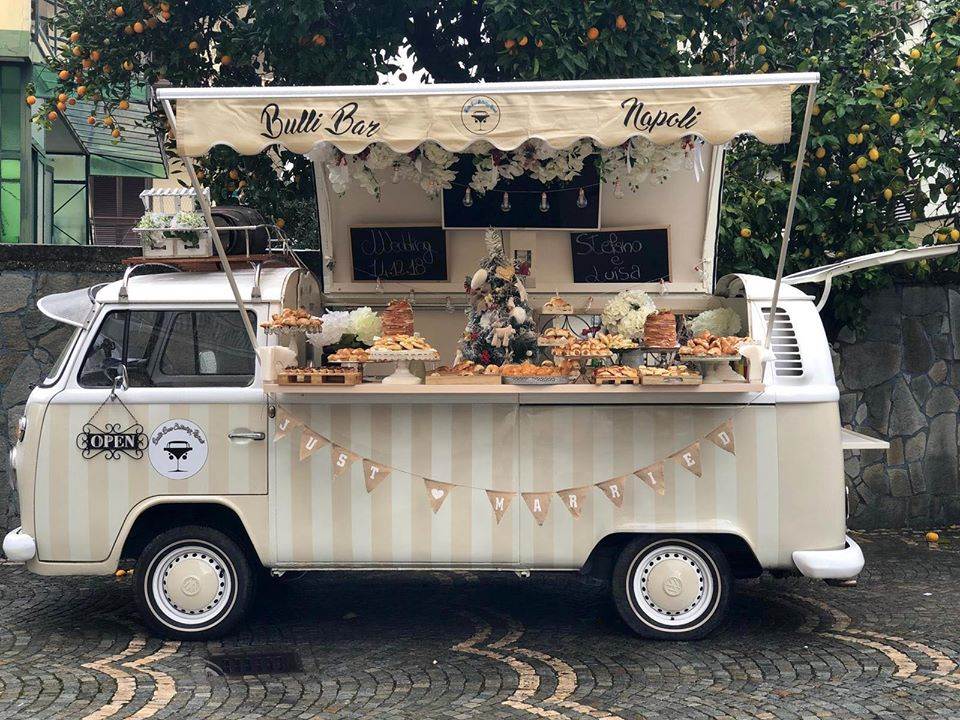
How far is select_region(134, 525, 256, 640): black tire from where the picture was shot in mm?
6629

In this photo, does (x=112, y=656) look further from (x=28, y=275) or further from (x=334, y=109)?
(x=28, y=275)

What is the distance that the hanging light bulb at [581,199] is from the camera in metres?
7.66

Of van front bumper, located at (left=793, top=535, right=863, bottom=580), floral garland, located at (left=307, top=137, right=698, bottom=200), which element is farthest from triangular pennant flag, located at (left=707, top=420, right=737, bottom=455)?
floral garland, located at (left=307, top=137, right=698, bottom=200)

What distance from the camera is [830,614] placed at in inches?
290

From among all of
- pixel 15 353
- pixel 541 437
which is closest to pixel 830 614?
pixel 541 437

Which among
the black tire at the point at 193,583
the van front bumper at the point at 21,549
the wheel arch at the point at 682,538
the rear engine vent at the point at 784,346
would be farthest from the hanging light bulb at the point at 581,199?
the van front bumper at the point at 21,549

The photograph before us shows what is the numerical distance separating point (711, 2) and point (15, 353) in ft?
21.8

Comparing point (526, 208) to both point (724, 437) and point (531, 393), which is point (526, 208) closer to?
point (531, 393)

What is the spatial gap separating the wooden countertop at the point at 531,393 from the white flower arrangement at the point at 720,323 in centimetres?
86

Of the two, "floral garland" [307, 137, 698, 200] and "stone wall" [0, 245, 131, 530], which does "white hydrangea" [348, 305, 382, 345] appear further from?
"stone wall" [0, 245, 131, 530]

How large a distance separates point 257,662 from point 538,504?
186 centimetres

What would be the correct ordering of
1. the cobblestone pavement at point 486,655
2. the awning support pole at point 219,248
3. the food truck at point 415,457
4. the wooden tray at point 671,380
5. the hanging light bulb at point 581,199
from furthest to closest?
the hanging light bulb at point 581,199 → the food truck at point 415,457 → the wooden tray at point 671,380 → the awning support pole at point 219,248 → the cobblestone pavement at point 486,655

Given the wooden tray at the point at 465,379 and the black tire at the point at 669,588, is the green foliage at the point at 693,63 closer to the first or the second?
the wooden tray at the point at 465,379

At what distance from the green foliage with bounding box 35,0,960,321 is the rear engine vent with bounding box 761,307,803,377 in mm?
2578
